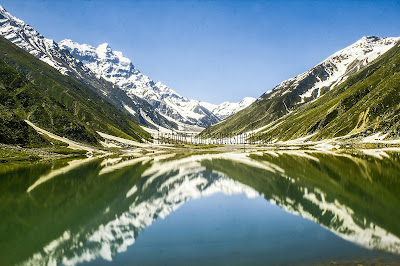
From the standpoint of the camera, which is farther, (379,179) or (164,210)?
(379,179)

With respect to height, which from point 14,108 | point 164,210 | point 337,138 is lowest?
point 164,210

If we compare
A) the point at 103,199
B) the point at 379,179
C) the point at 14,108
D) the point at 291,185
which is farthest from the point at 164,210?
the point at 14,108

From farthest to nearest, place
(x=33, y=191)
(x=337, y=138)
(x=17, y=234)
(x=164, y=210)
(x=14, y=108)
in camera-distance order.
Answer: (x=337, y=138) < (x=14, y=108) < (x=33, y=191) < (x=164, y=210) < (x=17, y=234)

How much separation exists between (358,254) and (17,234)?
30383 mm

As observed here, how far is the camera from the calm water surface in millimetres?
22438

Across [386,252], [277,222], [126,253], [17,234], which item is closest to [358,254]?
[386,252]

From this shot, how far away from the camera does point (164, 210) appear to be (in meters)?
41.0

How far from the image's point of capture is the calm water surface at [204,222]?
73.6ft

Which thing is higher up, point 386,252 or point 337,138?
point 337,138

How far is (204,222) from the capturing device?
3381 centimetres

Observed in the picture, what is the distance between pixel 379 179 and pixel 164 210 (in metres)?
38.0

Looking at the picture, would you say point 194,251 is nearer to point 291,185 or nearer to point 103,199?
point 103,199

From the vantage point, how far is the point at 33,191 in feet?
167

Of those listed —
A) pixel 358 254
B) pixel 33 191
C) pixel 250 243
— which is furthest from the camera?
pixel 33 191
